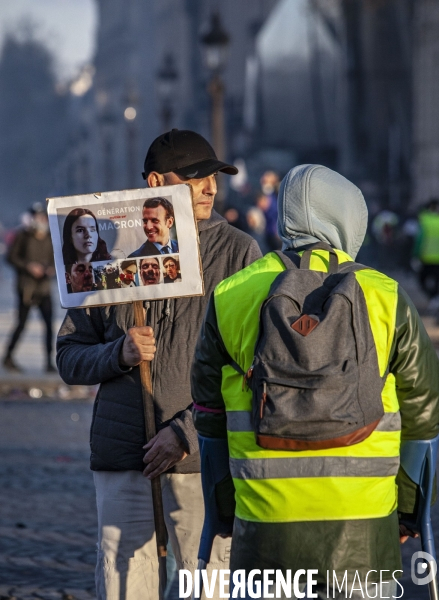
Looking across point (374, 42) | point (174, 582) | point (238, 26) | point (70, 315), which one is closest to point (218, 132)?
point (174, 582)

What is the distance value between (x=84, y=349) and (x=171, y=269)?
42cm

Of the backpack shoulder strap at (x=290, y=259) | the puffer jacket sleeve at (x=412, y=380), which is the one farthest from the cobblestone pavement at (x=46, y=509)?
the backpack shoulder strap at (x=290, y=259)

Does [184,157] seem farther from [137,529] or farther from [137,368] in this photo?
[137,529]

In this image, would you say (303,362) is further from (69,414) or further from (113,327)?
(69,414)

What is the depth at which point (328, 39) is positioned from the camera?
1752 inches

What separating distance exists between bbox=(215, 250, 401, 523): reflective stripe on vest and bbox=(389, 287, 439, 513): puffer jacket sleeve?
34 millimetres

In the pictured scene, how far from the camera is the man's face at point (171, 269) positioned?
4023 millimetres

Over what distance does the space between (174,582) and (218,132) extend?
12530mm

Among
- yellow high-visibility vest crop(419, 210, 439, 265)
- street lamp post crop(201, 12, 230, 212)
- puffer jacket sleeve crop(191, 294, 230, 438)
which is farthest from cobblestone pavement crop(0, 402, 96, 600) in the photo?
yellow high-visibility vest crop(419, 210, 439, 265)

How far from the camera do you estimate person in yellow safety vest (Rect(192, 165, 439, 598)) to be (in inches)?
127

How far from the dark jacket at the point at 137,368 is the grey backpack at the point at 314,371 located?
865 mm

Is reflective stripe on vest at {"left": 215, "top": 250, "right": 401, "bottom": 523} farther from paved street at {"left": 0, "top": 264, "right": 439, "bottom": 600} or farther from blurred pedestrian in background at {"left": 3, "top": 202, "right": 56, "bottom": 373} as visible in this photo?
blurred pedestrian in background at {"left": 3, "top": 202, "right": 56, "bottom": 373}

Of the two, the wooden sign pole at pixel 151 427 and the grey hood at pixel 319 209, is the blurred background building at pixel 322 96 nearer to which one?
the wooden sign pole at pixel 151 427

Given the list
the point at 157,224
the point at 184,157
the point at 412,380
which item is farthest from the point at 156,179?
the point at 412,380
